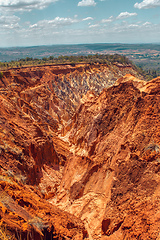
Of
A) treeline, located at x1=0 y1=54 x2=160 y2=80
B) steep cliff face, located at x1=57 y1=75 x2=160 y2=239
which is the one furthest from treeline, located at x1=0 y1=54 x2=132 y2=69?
steep cliff face, located at x1=57 y1=75 x2=160 y2=239

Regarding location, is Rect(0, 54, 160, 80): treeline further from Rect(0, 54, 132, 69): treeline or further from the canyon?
the canyon

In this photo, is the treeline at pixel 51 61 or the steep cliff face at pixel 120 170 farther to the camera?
the treeline at pixel 51 61

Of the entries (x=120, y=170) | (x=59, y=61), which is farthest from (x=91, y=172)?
(x=59, y=61)

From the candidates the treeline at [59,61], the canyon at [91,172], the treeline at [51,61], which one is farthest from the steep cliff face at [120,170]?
the treeline at [51,61]

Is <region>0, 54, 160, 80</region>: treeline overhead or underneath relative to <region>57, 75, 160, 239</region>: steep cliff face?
overhead

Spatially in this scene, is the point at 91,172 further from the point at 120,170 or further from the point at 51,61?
the point at 51,61

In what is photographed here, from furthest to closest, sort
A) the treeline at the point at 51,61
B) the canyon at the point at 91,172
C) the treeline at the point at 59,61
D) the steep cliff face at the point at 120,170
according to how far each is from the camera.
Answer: the treeline at the point at 59,61, the treeline at the point at 51,61, the steep cliff face at the point at 120,170, the canyon at the point at 91,172

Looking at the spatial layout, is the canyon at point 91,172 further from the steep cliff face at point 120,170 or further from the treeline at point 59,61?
the treeline at point 59,61

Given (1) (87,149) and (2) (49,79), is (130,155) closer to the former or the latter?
(1) (87,149)
